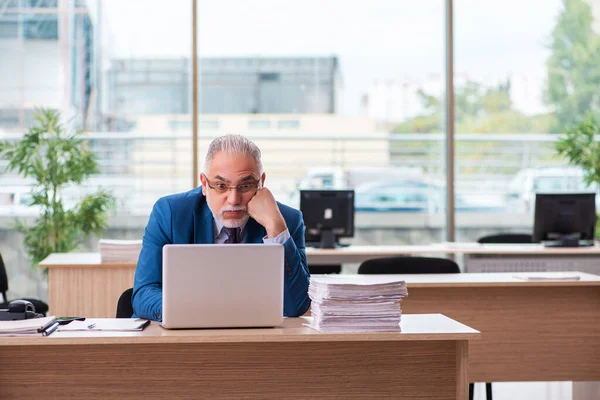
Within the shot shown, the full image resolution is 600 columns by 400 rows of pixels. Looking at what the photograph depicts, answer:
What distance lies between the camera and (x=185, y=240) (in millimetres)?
3008

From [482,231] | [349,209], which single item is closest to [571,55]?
[482,231]

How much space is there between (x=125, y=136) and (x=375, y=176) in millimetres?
2266

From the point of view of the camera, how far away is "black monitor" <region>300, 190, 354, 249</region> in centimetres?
629

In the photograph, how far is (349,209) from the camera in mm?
6352

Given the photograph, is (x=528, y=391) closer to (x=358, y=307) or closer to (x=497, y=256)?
(x=497, y=256)

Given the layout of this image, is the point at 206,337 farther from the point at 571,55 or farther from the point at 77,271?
the point at 571,55

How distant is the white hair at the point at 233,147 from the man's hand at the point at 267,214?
0.13 m

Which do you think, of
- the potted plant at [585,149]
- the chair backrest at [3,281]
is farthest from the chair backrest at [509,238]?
the chair backrest at [3,281]

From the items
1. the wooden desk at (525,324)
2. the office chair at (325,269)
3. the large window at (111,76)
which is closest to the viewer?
the wooden desk at (525,324)

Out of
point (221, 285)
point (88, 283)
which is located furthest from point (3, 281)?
point (221, 285)

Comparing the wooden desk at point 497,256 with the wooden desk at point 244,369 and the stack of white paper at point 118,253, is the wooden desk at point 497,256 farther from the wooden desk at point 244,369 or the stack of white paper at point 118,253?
the wooden desk at point 244,369

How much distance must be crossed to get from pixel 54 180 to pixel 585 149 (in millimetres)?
4432

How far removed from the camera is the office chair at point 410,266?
474 cm

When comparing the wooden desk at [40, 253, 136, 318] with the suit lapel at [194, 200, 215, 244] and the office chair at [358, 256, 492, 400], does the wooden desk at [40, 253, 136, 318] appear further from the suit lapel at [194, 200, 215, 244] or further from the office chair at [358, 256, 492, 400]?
the suit lapel at [194, 200, 215, 244]
